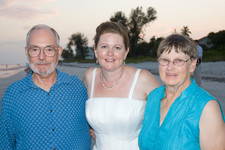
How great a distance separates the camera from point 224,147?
6.84 feet

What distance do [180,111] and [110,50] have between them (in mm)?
1356

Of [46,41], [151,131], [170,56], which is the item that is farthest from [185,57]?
[46,41]

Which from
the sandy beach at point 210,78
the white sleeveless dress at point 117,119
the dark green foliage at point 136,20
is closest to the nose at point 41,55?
the white sleeveless dress at point 117,119

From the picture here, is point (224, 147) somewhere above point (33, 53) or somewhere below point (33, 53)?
below

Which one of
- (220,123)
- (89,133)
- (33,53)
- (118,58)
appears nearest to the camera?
(220,123)

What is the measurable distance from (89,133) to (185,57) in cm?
198

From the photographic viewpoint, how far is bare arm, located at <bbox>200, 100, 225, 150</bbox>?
6.58ft

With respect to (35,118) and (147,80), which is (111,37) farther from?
(35,118)

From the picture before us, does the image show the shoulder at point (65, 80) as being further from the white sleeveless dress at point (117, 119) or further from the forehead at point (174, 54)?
the forehead at point (174, 54)

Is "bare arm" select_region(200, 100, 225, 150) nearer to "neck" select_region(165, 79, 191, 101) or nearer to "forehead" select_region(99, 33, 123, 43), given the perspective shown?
"neck" select_region(165, 79, 191, 101)

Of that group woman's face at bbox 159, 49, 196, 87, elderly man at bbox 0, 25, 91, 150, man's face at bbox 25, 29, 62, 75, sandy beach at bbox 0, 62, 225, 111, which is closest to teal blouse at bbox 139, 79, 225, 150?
woman's face at bbox 159, 49, 196, 87

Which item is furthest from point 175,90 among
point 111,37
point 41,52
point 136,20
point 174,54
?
point 136,20

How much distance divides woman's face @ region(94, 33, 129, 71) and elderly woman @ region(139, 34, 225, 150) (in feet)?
2.46

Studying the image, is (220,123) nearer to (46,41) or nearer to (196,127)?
(196,127)
